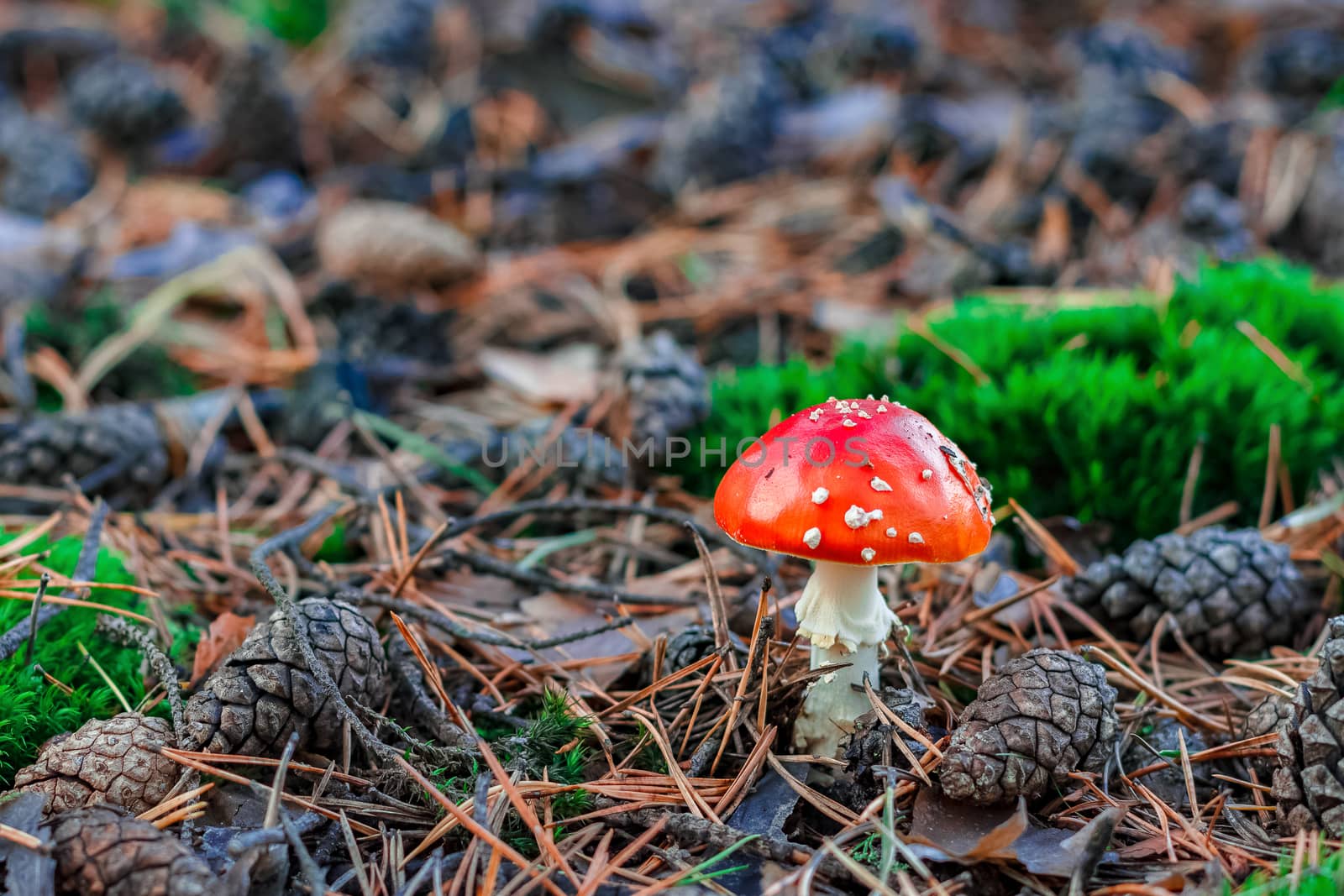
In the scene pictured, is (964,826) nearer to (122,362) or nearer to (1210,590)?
(1210,590)

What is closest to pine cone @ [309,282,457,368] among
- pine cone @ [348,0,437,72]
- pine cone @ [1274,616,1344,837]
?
pine cone @ [348,0,437,72]

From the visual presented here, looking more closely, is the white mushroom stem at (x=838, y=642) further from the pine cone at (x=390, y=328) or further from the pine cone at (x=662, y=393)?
the pine cone at (x=390, y=328)

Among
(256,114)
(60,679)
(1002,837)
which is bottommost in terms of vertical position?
(60,679)

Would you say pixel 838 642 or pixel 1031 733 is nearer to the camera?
pixel 1031 733

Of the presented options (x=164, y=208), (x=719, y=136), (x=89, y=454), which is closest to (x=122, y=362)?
(x=89, y=454)

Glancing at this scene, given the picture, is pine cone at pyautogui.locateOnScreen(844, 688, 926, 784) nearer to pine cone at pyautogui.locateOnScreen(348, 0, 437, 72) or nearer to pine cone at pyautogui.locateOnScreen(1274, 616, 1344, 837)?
pine cone at pyautogui.locateOnScreen(1274, 616, 1344, 837)

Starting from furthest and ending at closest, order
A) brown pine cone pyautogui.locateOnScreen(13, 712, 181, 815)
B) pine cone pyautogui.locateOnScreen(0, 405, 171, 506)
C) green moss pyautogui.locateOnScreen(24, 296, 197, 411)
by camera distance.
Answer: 1. green moss pyautogui.locateOnScreen(24, 296, 197, 411)
2. pine cone pyautogui.locateOnScreen(0, 405, 171, 506)
3. brown pine cone pyautogui.locateOnScreen(13, 712, 181, 815)

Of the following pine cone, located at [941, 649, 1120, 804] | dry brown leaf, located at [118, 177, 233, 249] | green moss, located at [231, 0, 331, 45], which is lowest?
dry brown leaf, located at [118, 177, 233, 249]
